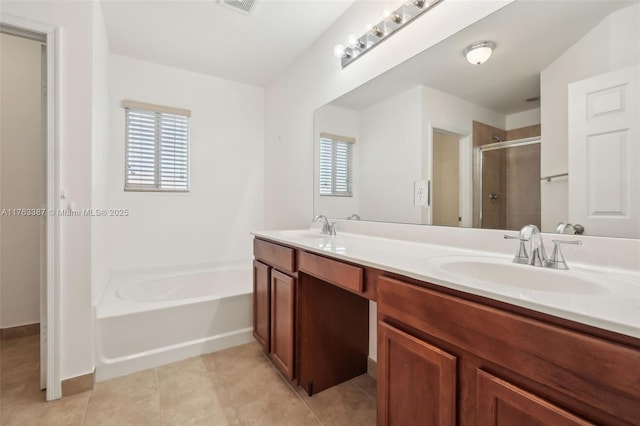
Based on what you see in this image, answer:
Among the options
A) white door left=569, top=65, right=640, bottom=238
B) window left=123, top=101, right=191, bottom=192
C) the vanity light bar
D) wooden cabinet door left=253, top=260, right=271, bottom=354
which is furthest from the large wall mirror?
window left=123, top=101, right=191, bottom=192

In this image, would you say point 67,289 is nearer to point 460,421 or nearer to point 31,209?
point 31,209

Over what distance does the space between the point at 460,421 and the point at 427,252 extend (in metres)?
0.65

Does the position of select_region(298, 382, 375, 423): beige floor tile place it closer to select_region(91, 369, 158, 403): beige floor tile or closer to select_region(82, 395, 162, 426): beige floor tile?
select_region(82, 395, 162, 426): beige floor tile

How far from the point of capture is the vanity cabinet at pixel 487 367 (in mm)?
500

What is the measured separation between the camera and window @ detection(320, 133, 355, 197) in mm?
2088

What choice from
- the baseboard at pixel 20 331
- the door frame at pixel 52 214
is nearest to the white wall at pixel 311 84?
the door frame at pixel 52 214

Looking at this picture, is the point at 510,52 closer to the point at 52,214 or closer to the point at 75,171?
the point at 75,171

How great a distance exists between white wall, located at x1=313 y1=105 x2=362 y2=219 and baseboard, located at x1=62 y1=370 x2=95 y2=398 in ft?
5.87

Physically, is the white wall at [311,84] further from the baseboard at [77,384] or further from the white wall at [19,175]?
the white wall at [19,175]

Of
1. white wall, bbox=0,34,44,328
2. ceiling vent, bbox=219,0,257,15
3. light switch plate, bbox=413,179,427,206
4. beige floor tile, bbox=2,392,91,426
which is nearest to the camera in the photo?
beige floor tile, bbox=2,392,91,426

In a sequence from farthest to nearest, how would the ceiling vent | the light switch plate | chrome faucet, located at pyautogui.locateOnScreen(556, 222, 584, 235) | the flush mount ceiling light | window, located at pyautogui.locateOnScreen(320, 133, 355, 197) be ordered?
window, located at pyautogui.locateOnScreen(320, 133, 355, 197), the ceiling vent, the light switch plate, the flush mount ceiling light, chrome faucet, located at pyautogui.locateOnScreen(556, 222, 584, 235)

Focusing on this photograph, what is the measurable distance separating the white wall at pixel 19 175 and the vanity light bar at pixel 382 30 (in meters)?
2.35

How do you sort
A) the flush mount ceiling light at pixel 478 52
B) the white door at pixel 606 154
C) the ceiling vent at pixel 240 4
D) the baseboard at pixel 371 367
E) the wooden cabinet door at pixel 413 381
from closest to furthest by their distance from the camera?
1. the wooden cabinet door at pixel 413 381
2. the white door at pixel 606 154
3. the flush mount ceiling light at pixel 478 52
4. the baseboard at pixel 371 367
5. the ceiling vent at pixel 240 4

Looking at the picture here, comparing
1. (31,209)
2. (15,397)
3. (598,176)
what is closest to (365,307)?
(598,176)
